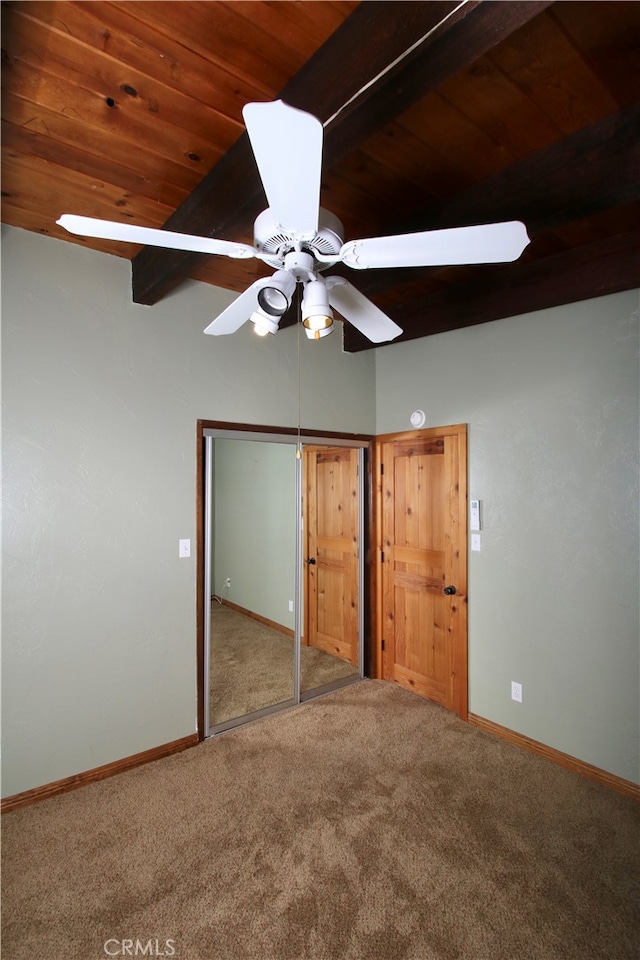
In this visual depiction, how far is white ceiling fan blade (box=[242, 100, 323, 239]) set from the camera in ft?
2.63

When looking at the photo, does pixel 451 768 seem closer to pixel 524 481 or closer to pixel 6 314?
pixel 524 481

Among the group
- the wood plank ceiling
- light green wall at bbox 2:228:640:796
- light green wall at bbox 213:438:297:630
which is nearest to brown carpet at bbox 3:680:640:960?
light green wall at bbox 2:228:640:796

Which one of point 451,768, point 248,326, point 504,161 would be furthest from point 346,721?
point 504,161

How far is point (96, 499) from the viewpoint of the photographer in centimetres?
241

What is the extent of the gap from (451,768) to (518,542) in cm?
135

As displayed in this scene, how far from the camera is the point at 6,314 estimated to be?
2.16 metres

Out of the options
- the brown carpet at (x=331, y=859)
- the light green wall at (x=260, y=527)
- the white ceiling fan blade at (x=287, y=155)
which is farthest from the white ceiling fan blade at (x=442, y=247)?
the brown carpet at (x=331, y=859)

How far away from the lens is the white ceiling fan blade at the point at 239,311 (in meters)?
1.54

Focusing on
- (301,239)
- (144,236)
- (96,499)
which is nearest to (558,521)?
(301,239)

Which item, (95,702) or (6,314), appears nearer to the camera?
(6,314)

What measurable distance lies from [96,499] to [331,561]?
2114 millimetres

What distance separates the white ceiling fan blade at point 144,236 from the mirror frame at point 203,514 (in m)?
1.59

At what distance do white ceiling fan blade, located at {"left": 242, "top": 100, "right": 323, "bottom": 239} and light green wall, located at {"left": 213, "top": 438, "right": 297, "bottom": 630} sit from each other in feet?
6.66

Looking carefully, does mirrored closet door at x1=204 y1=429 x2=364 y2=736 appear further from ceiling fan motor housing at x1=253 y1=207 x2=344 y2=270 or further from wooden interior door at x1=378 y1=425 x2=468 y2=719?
ceiling fan motor housing at x1=253 y1=207 x2=344 y2=270
